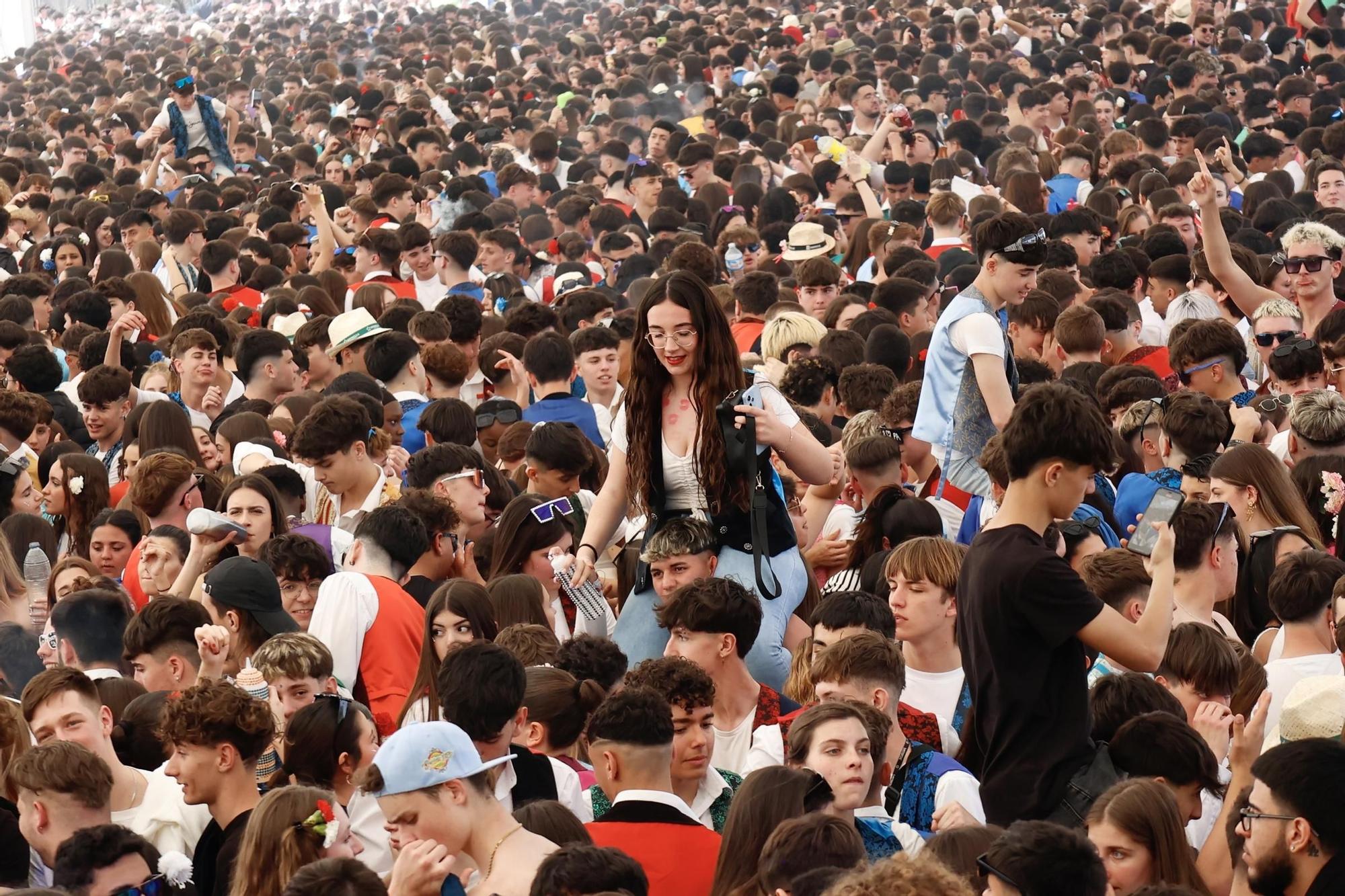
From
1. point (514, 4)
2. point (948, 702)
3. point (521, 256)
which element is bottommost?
point (514, 4)

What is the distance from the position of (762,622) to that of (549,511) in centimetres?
110

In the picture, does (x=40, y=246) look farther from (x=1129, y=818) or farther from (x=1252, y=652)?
(x=1129, y=818)

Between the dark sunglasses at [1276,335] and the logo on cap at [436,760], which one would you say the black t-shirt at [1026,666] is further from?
the dark sunglasses at [1276,335]

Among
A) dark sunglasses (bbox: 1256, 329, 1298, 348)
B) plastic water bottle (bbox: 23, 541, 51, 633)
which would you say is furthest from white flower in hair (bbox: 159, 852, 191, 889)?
dark sunglasses (bbox: 1256, 329, 1298, 348)

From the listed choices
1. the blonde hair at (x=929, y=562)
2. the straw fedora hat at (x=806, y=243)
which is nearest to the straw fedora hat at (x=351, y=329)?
the straw fedora hat at (x=806, y=243)

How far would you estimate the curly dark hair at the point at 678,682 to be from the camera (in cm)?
522

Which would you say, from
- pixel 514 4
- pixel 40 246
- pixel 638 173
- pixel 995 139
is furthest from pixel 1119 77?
pixel 514 4

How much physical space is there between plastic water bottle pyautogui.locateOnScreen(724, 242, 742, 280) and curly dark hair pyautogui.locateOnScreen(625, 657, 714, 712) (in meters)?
8.26

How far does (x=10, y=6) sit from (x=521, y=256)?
3650cm

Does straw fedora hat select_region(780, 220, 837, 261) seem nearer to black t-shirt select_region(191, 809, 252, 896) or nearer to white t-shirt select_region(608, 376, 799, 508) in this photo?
white t-shirt select_region(608, 376, 799, 508)

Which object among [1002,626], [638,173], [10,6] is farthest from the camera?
[10,6]

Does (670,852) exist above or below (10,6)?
above

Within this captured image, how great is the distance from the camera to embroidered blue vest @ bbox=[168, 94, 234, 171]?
19453 mm

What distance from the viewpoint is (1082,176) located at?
15.2m
